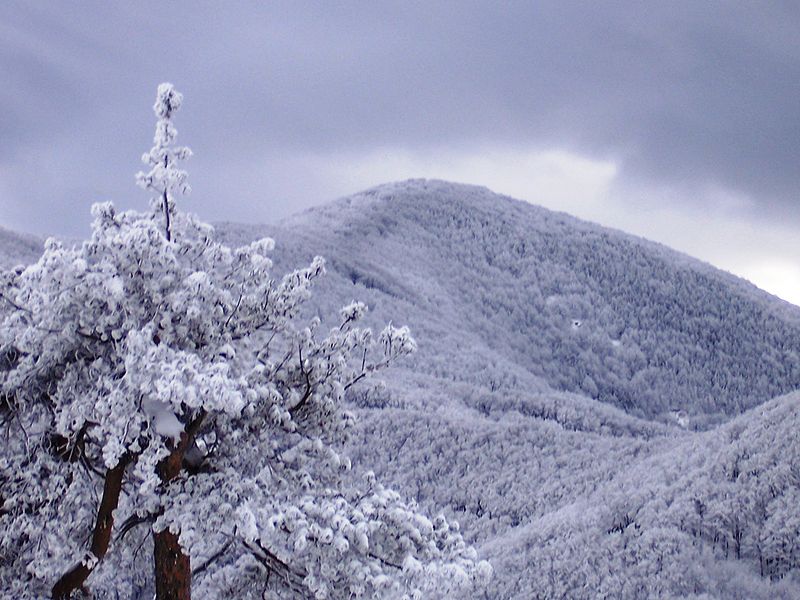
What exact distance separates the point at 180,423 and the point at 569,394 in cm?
6250

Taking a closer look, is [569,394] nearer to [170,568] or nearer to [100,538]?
[170,568]

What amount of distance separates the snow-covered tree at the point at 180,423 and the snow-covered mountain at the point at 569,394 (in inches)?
199

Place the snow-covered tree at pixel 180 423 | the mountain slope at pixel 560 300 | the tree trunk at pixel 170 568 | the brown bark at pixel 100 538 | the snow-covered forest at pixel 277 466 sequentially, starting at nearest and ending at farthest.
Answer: the snow-covered tree at pixel 180 423 → the snow-covered forest at pixel 277 466 → the brown bark at pixel 100 538 → the tree trunk at pixel 170 568 → the mountain slope at pixel 560 300

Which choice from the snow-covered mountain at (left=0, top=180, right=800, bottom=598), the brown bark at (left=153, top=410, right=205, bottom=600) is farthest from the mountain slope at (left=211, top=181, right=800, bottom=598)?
the brown bark at (left=153, top=410, right=205, bottom=600)

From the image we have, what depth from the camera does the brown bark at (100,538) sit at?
32.6ft

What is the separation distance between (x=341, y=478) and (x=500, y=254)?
94.6 meters

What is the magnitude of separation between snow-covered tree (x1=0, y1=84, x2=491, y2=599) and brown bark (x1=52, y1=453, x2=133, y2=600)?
0.02 m

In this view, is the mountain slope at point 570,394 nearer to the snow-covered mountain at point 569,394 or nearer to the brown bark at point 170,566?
the snow-covered mountain at point 569,394

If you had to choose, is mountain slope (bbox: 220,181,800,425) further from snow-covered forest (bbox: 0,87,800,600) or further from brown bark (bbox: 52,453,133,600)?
brown bark (bbox: 52,453,133,600)

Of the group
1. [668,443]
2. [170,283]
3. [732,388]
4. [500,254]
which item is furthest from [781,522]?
[500,254]

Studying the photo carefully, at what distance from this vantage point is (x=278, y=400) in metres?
9.76

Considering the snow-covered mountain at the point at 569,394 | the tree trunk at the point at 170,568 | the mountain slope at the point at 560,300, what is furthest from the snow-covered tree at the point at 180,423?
the mountain slope at the point at 560,300

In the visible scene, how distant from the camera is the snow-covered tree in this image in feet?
29.6

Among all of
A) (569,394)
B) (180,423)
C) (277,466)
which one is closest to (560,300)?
(569,394)
